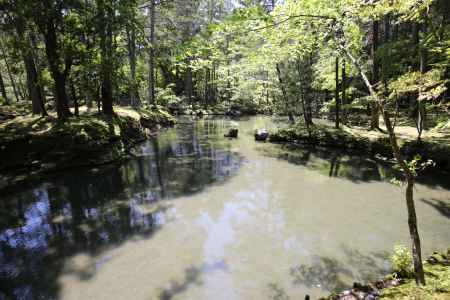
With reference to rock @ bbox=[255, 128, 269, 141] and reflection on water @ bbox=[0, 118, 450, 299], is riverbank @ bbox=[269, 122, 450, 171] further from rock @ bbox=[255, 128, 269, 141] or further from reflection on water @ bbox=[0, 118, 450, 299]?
reflection on water @ bbox=[0, 118, 450, 299]

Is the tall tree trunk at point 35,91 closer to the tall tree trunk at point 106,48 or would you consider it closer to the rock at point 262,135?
the tall tree trunk at point 106,48

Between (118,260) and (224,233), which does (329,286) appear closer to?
(224,233)

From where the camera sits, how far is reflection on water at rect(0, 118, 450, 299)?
189 inches

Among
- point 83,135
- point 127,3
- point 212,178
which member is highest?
point 127,3

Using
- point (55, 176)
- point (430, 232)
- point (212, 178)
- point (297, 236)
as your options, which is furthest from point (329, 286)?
point (55, 176)

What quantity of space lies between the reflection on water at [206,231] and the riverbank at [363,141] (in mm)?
1322

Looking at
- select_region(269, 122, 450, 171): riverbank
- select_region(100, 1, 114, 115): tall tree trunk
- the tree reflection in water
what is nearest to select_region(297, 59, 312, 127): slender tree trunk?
select_region(269, 122, 450, 171): riverbank

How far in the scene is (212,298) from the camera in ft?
14.5

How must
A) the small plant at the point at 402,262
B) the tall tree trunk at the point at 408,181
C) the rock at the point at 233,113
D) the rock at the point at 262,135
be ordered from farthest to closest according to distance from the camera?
the rock at the point at 233,113 → the rock at the point at 262,135 → the small plant at the point at 402,262 → the tall tree trunk at the point at 408,181

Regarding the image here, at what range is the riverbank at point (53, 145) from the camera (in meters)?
10.7

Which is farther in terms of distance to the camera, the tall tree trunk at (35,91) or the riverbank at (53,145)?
the tall tree trunk at (35,91)

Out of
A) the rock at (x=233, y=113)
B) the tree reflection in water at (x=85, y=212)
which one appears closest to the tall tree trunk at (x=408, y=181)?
the tree reflection in water at (x=85, y=212)

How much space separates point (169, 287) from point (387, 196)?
7.06m

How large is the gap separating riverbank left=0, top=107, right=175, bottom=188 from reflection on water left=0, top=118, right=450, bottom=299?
3.41ft
